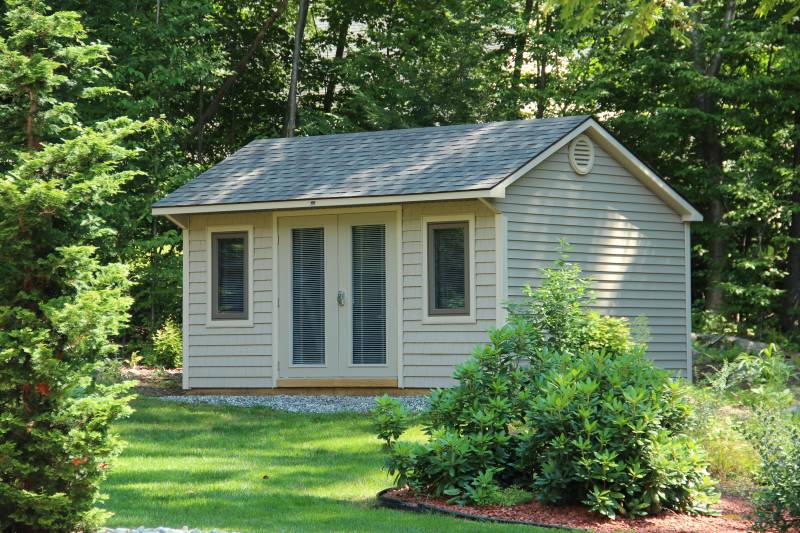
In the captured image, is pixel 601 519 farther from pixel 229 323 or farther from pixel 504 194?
pixel 229 323

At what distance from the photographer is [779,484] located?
21.0 ft

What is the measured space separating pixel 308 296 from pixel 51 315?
378 inches

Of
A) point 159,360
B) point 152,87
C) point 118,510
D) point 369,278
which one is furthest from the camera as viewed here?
point 152,87

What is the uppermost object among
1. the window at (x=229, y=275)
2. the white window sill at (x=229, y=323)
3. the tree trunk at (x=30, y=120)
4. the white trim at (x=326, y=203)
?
the white trim at (x=326, y=203)

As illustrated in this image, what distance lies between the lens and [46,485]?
5617 mm

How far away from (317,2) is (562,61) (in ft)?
21.3

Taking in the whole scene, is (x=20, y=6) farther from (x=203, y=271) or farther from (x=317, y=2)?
(x=317, y=2)

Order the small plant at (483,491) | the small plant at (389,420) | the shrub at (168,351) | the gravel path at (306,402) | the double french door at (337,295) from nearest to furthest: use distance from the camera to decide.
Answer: the small plant at (483,491) < the small plant at (389,420) < the gravel path at (306,402) < the double french door at (337,295) < the shrub at (168,351)

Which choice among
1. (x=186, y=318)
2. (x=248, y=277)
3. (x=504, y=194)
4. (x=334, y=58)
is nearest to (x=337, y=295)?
(x=248, y=277)

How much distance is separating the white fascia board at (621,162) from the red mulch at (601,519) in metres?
6.55

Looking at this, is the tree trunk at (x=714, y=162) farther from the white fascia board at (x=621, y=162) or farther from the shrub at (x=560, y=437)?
the shrub at (x=560, y=437)

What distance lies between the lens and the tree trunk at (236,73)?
81.7ft

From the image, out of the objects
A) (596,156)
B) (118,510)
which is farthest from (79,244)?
(596,156)

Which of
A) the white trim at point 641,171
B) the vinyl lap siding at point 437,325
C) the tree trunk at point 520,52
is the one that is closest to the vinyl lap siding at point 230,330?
the vinyl lap siding at point 437,325
